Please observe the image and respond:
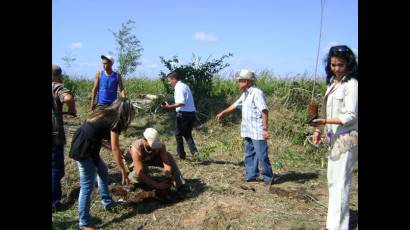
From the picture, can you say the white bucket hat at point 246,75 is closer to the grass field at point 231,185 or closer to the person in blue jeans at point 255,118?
the person in blue jeans at point 255,118

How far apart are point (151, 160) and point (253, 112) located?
5.35 feet

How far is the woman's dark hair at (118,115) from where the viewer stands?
4363 mm

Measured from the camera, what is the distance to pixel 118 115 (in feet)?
14.3

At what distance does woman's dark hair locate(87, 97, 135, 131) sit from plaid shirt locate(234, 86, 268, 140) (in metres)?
2.11

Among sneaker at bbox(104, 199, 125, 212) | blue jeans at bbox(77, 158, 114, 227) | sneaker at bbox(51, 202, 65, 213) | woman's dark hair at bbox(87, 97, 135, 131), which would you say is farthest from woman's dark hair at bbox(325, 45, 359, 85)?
sneaker at bbox(51, 202, 65, 213)

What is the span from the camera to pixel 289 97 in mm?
11047

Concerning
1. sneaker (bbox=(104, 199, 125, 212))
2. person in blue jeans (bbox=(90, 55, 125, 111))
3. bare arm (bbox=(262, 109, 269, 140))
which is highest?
person in blue jeans (bbox=(90, 55, 125, 111))

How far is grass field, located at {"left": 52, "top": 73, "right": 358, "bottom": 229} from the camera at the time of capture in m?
4.89

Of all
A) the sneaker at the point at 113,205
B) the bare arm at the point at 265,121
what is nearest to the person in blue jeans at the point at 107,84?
the sneaker at the point at 113,205

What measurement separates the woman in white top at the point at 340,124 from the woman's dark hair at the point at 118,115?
1941 millimetres

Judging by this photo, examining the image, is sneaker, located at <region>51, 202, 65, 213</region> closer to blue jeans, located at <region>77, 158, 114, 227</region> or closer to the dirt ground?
the dirt ground

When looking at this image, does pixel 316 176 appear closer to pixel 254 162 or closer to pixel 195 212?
pixel 254 162
